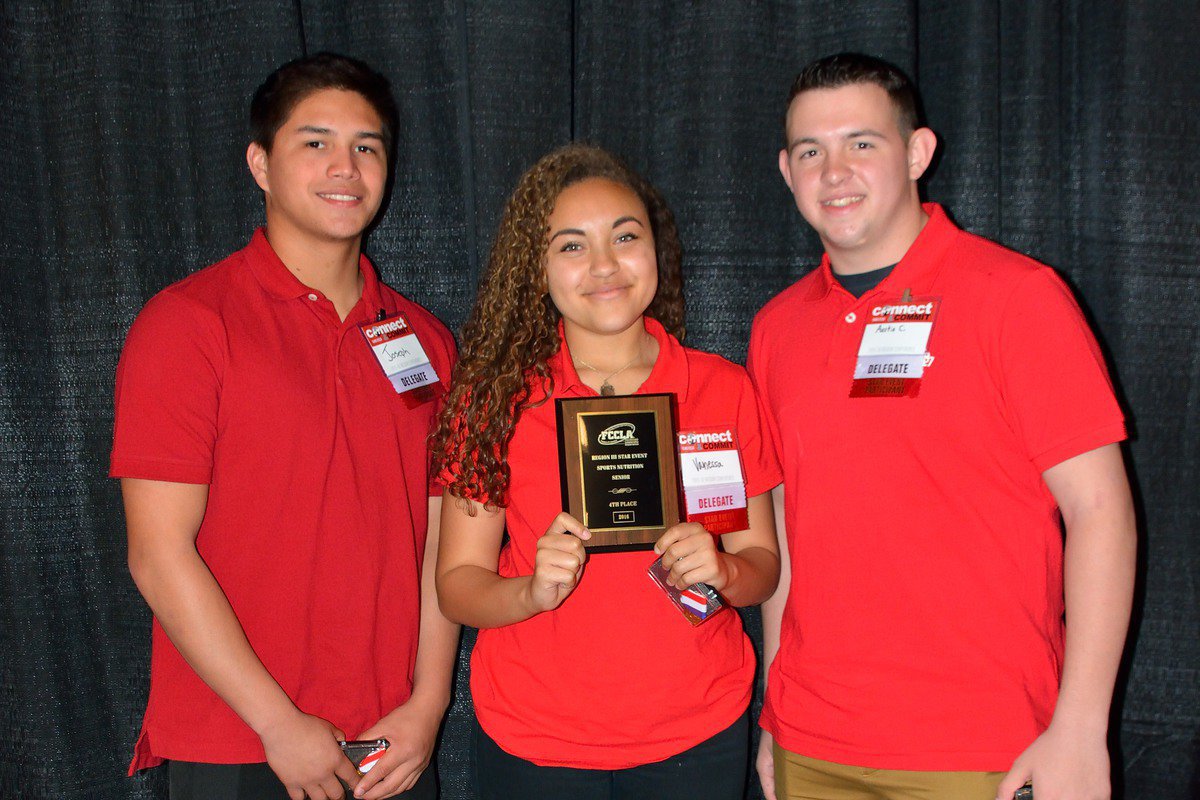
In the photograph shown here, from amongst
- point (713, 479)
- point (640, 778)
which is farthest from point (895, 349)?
point (640, 778)

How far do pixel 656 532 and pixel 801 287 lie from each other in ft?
2.58

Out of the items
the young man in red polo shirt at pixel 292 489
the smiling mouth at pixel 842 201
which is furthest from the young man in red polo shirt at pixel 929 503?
the young man in red polo shirt at pixel 292 489

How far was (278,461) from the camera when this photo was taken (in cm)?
188

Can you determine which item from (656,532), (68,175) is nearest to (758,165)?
(656,532)

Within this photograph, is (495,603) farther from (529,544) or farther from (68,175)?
(68,175)

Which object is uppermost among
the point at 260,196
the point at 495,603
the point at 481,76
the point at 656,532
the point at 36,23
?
the point at 36,23

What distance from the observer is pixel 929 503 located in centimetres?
176

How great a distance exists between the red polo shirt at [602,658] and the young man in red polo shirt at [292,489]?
0.93ft

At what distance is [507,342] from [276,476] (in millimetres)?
574

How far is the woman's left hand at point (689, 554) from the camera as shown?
1.67 metres

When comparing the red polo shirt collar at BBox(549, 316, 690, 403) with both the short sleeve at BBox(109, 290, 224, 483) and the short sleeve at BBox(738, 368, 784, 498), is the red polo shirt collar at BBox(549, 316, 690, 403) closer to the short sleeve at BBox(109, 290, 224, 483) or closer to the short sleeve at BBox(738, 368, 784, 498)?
the short sleeve at BBox(738, 368, 784, 498)

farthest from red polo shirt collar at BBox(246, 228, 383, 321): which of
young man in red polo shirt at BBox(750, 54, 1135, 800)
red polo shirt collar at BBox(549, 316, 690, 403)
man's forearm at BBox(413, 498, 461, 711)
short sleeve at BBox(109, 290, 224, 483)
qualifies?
young man in red polo shirt at BBox(750, 54, 1135, 800)

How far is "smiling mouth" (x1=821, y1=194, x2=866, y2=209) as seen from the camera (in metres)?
1.86

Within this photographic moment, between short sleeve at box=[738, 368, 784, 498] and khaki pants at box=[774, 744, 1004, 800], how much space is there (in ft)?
1.89
